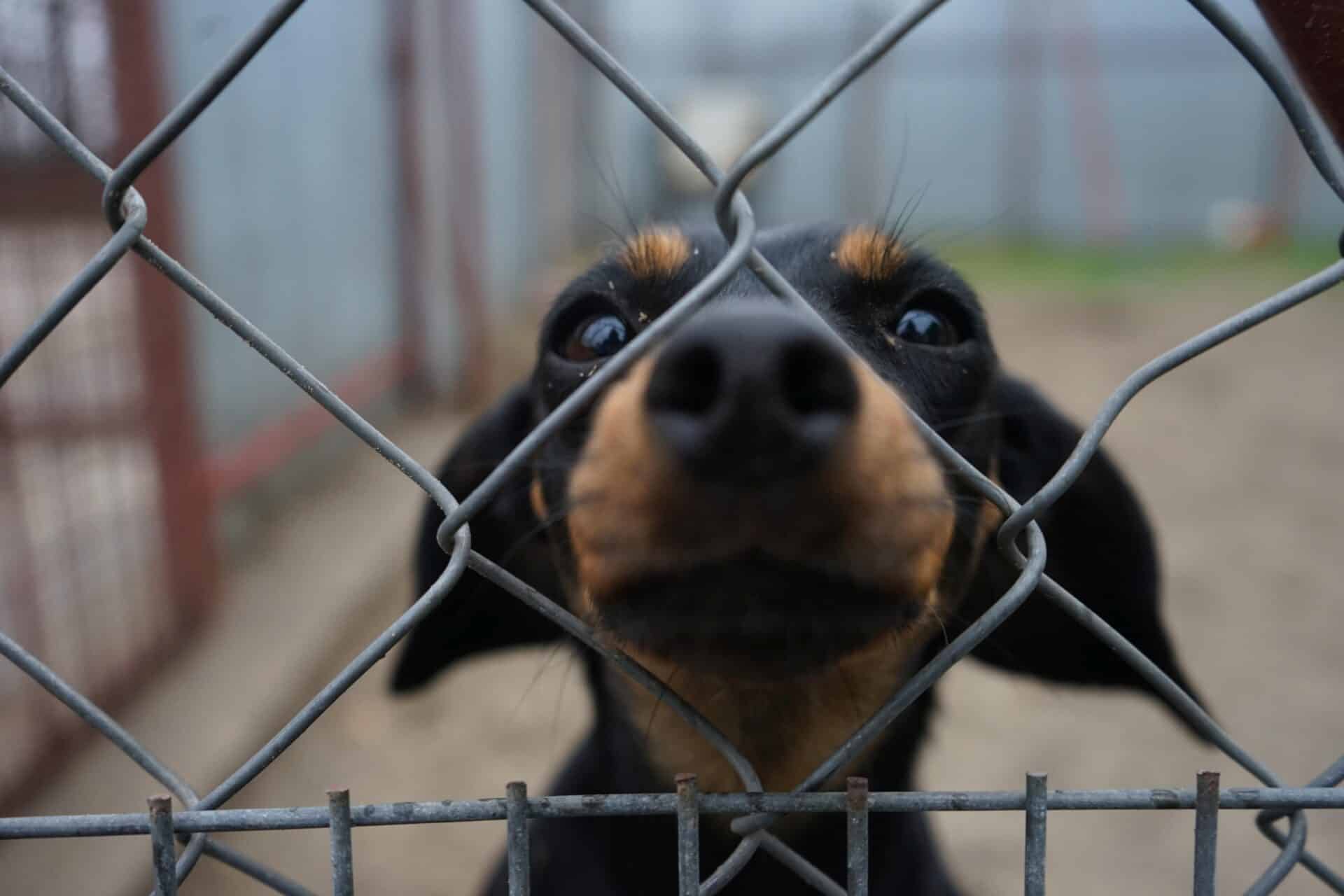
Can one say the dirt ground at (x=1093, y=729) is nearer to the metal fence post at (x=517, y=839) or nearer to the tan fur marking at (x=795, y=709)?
the tan fur marking at (x=795, y=709)

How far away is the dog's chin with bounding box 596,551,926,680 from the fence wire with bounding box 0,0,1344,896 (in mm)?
62

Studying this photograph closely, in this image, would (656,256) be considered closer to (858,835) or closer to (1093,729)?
(858,835)

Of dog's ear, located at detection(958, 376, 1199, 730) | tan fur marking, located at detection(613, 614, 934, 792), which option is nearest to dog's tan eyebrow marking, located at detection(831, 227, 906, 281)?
dog's ear, located at detection(958, 376, 1199, 730)

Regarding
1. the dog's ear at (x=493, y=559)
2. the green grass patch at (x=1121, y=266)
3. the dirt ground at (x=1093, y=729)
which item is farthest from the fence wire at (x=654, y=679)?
the green grass patch at (x=1121, y=266)

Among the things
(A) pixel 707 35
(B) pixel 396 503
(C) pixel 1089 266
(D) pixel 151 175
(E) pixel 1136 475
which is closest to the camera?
(D) pixel 151 175

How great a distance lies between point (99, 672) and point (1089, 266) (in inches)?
474

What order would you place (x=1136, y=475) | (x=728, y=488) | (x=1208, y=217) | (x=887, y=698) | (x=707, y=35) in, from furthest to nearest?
(x=707, y=35) < (x=1208, y=217) < (x=1136, y=475) < (x=887, y=698) < (x=728, y=488)

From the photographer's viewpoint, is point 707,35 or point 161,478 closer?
point 161,478

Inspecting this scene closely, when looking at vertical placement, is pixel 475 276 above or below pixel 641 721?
above

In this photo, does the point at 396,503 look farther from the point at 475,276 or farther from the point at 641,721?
the point at 641,721

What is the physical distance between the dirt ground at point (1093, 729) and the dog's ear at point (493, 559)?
123 millimetres

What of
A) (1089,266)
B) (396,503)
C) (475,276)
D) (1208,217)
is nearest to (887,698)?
(396,503)

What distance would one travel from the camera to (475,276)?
7.10 meters

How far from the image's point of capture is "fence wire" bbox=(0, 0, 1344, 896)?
2.74 feet
